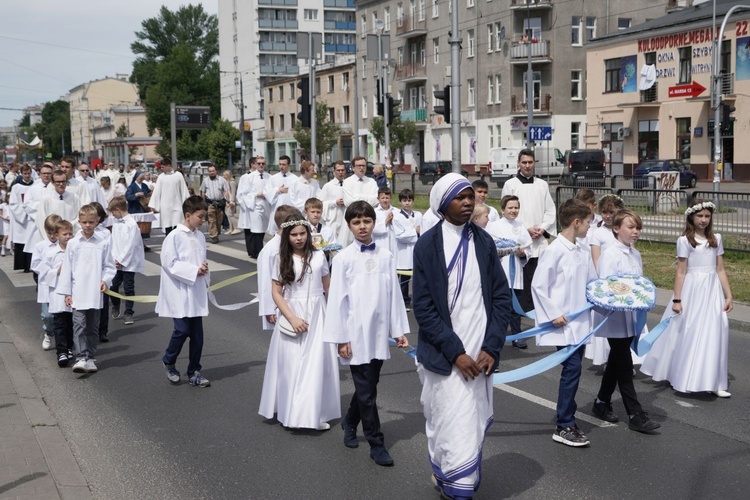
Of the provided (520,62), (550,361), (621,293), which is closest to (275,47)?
(520,62)

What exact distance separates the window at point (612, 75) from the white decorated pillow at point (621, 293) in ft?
164

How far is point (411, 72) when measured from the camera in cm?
7169

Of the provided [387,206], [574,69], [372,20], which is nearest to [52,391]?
[387,206]

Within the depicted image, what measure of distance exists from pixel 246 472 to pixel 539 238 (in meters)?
5.54

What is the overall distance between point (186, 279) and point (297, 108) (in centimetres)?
8217

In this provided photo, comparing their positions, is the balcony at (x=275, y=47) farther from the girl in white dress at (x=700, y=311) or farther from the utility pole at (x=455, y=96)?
the girl in white dress at (x=700, y=311)

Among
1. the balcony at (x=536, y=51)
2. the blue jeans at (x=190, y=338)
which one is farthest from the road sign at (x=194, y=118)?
the blue jeans at (x=190, y=338)

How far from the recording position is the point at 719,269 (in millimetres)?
7730

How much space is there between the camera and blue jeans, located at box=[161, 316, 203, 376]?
8.01m

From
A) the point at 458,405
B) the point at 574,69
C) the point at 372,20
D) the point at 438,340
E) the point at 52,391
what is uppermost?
the point at 372,20

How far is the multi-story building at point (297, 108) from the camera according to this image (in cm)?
8162

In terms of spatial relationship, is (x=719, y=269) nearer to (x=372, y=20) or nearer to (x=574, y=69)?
(x=574, y=69)

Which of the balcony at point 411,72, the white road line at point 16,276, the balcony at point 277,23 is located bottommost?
the white road line at point 16,276

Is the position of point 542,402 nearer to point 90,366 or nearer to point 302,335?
point 302,335
